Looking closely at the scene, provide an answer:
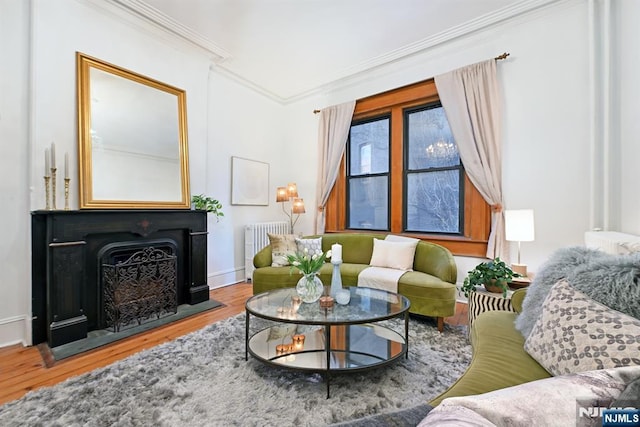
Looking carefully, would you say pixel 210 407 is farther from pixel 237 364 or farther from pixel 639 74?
pixel 639 74

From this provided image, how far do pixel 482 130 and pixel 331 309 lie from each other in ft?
8.66

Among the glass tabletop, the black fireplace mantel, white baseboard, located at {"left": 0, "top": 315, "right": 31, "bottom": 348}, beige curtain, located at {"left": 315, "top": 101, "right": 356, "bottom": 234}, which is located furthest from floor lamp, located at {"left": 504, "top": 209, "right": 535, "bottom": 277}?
white baseboard, located at {"left": 0, "top": 315, "right": 31, "bottom": 348}

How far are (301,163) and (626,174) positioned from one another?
12.7 feet

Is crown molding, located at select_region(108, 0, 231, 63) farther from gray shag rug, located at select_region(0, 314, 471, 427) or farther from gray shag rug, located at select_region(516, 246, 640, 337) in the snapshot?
gray shag rug, located at select_region(516, 246, 640, 337)

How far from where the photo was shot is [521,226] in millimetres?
2373

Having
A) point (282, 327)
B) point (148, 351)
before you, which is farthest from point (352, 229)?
point (148, 351)

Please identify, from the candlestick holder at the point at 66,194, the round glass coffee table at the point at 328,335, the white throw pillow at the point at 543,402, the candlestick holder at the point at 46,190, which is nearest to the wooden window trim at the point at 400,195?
the round glass coffee table at the point at 328,335

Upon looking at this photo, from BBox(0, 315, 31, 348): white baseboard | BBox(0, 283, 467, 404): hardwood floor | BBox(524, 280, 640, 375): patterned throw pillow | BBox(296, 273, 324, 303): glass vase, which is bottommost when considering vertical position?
BBox(0, 283, 467, 404): hardwood floor

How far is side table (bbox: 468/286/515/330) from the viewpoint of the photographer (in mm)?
2115

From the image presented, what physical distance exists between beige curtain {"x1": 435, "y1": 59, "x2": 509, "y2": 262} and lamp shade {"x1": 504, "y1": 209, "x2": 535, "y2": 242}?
25.0 inches

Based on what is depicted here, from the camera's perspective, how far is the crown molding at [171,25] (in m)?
2.74

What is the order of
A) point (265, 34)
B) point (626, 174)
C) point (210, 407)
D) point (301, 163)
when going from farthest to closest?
point (301, 163), point (265, 34), point (626, 174), point (210, 407)

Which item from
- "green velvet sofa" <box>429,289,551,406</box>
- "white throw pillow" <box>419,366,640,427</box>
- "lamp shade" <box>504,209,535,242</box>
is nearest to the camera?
"white throw pillow" <box>419,366,640,427</box>

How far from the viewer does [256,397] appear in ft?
5.27
